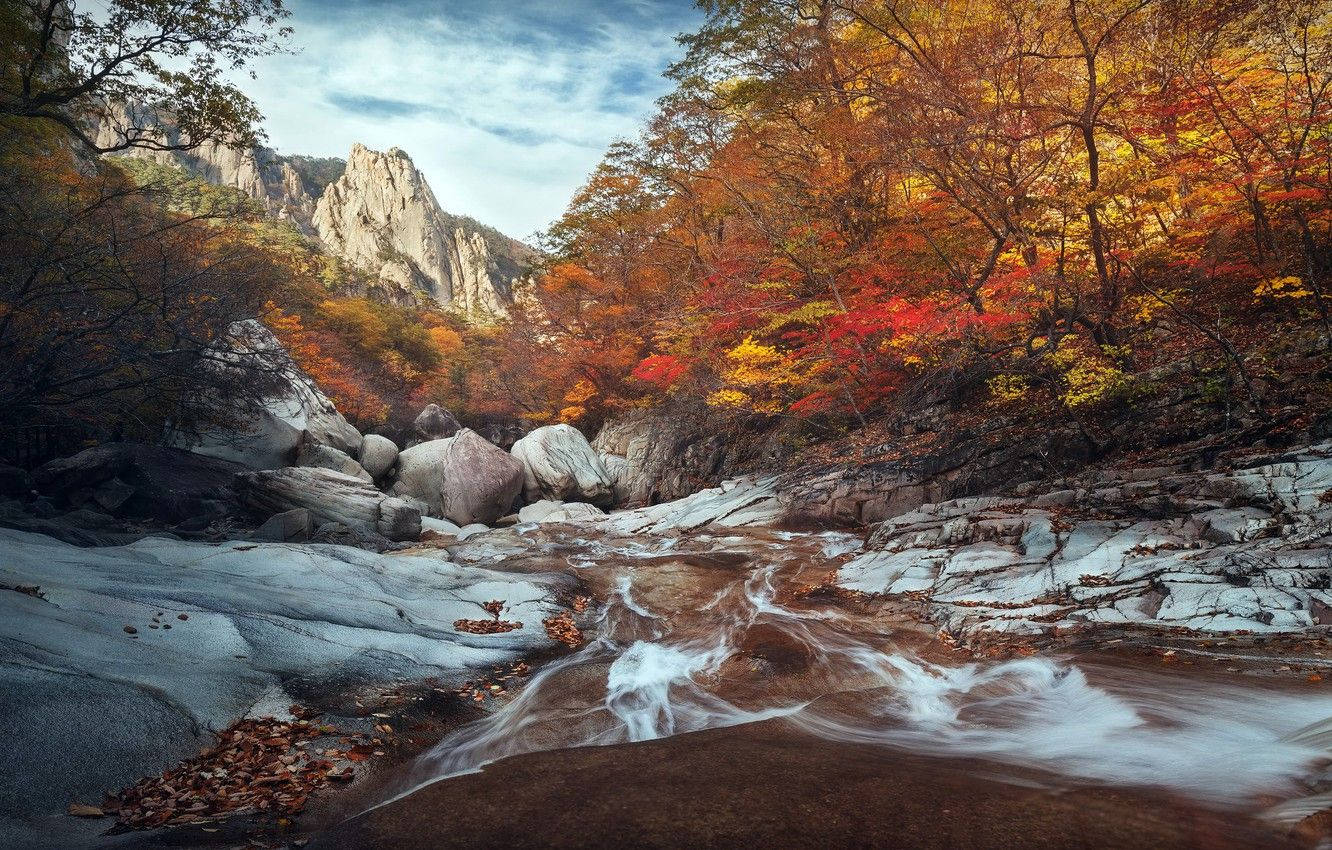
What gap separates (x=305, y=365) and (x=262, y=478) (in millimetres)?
11749

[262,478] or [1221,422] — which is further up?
[1221,422]

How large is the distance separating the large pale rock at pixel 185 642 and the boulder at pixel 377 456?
1171 cm

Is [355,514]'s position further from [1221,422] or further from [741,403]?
[1221,422]

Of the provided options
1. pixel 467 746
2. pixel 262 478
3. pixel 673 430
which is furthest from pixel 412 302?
pixel 467 746

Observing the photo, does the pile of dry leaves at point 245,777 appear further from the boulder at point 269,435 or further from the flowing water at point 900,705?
the boulder at point 269,435

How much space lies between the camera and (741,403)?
57.0 ft

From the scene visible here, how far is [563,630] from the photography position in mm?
7168

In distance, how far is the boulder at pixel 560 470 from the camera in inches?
812

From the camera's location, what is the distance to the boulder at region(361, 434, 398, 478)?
19453mm

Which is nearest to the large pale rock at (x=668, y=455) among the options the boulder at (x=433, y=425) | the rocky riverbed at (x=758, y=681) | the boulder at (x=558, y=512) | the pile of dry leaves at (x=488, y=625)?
the boulder at (x=558, y=512)

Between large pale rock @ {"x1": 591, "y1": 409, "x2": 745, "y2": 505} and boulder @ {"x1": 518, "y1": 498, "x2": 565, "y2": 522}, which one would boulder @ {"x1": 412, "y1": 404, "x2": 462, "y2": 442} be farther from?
boulder @ {"x1": 518, "y1": 498, "x2": 565, "y2": 522}

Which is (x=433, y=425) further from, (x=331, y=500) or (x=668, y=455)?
(x=331, y=500)

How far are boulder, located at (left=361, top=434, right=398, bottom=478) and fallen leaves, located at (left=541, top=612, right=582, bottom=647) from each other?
563 inches

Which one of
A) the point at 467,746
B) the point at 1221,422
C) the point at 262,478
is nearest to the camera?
the point at 467,746
